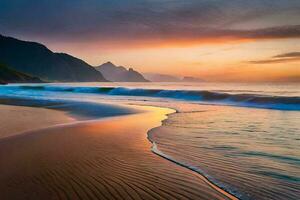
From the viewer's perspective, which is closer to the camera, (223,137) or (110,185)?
(110,185)

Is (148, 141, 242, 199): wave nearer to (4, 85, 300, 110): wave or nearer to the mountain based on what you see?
(4, 85, 300, 110): wave

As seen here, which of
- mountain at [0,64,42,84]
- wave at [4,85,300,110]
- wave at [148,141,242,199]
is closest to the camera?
wave at [148,141,242,199]

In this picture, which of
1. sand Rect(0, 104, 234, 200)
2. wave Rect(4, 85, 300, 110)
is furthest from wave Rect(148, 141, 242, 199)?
wave Rect(4, 85, 300, 110)

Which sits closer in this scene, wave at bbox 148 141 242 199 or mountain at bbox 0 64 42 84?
wave at bbox 148 141 242 199

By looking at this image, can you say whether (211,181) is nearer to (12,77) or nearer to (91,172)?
(91,172)

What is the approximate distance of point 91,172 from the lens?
560 centimetres

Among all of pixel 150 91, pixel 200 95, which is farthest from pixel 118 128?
pixel 150 91

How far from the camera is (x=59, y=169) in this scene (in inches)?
227

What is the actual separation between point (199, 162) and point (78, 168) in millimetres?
2365

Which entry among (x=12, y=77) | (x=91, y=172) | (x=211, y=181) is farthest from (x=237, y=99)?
(x=12, y=77)

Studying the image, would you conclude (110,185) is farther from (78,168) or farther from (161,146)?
(161,146)

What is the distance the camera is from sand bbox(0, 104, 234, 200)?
4.53m

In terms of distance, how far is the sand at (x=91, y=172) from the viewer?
4.53m

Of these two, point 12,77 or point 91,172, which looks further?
point 12,77
